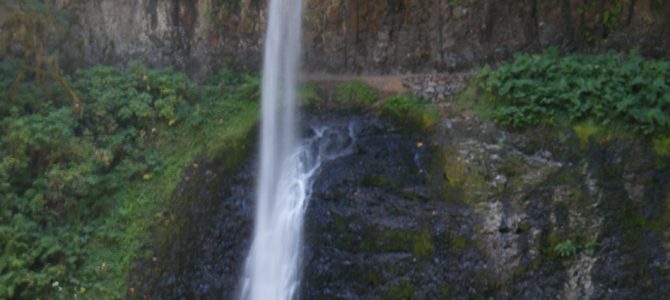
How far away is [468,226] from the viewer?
26.4 ft

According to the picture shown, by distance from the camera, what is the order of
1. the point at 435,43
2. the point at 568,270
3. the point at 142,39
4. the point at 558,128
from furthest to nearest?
the point at 142,39 → the point at 435,43 → the point at 558,128 → the point at 568,270

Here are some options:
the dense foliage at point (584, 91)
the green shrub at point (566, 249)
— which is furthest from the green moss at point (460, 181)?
the green shrub at point (566, 249)

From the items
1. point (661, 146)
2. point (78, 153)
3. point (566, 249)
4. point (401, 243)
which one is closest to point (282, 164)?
point (401, 243)

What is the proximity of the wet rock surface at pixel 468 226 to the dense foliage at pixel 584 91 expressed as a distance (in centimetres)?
32

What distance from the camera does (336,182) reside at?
886cm

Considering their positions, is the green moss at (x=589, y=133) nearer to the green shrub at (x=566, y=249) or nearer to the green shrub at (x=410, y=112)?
the green shrub at (x=566, y=249)

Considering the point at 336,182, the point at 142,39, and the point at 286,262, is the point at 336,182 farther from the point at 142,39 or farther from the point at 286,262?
the point at 142,39

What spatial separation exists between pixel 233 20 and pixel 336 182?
4.56m

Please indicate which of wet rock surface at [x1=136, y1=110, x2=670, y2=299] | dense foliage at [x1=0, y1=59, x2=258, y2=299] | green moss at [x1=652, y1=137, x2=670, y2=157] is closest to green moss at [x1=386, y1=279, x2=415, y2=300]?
wet rock surface at [x1=136, y1=110, x2=670, y2=299]

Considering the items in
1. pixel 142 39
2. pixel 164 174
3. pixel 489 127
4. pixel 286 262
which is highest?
pixel 142 39

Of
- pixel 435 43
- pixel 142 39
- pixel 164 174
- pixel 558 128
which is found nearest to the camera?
pixel 558 128

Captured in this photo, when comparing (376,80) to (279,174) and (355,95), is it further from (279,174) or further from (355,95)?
(279,174)

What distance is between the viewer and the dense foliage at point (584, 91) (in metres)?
8.39

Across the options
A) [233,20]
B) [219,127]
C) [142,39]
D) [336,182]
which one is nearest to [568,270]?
[336,182]
